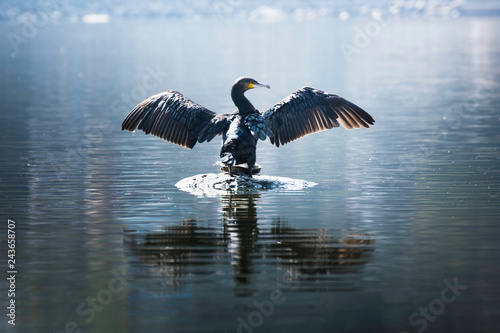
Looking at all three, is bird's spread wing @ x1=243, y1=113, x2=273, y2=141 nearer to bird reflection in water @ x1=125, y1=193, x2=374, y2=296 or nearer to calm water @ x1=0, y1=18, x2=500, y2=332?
calm water @ x1=0, y1=18, x2=500, y2=332

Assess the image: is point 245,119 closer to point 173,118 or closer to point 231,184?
point 231,184

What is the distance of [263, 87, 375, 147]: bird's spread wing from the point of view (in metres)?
17.1

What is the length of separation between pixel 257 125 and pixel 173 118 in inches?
74.1

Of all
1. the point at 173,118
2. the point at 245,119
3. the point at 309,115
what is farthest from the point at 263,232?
the point at 173,118

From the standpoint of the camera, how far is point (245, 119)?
1675 centimetres

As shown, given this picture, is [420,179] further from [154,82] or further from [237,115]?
[154,82]

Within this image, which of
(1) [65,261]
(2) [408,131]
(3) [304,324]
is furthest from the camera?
(2) [408,131]

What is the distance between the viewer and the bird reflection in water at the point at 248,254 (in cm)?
1073

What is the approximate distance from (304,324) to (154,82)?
3625 cm

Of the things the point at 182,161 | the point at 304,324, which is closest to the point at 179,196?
the point at 182,161

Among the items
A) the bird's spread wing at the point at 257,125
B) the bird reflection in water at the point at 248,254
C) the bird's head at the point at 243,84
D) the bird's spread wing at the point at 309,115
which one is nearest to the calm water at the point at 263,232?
the bird reflection in water at the point at 248,254

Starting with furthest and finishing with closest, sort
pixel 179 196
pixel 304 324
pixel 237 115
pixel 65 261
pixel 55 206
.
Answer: pixel 237 115
pixel 179 196
pixel 55 206
pixel 65 261
pixel 304 324

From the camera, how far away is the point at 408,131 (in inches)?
982

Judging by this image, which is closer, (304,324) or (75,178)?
(304,324)
